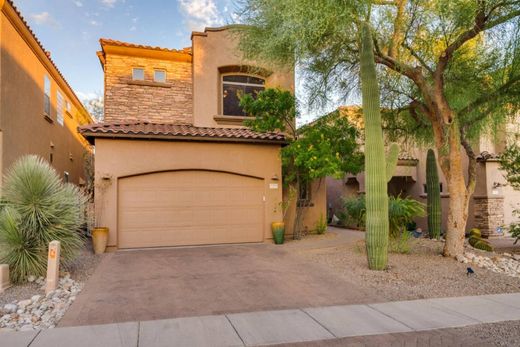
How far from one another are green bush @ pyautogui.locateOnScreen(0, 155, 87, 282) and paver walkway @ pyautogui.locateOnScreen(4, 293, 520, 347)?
3109 millimetres

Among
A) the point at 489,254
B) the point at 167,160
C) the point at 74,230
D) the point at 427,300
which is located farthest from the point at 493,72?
the point at 74,230

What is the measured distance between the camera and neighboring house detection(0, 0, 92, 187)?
35.3ft

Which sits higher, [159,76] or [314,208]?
[159,76]

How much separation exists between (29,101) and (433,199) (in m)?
14.6

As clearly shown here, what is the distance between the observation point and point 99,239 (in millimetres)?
10555

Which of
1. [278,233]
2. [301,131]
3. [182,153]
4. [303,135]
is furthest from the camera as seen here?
[303,135]

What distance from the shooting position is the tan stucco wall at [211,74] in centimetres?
1475

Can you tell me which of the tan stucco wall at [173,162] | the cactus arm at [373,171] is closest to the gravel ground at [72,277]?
the tan stucco wall at [173,162]

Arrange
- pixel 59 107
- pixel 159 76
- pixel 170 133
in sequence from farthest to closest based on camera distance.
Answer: pixel 59 107 → pixel 159 76 → pixel 170 133

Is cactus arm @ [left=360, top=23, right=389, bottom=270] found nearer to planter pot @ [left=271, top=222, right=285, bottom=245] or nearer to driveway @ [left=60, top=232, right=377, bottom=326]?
driveway @ [left=60, top=232, right=377, bottom=326]

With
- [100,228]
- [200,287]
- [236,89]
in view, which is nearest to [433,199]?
[236,89]

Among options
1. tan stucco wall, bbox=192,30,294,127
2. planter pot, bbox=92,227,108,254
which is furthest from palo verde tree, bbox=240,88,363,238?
planter pot, bbox=92,227,108,254

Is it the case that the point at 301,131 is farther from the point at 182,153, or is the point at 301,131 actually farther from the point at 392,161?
the point at 182,153

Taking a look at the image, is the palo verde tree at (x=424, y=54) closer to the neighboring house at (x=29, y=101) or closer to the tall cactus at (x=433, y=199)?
the tall cactus at (x=433, y=199)
